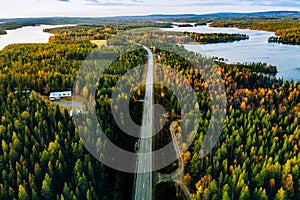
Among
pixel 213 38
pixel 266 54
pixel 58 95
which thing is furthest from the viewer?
pixel 213 38

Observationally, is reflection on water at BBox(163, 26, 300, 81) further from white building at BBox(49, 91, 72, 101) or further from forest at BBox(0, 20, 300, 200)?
white building at BBox(49, 91, 72, 101)

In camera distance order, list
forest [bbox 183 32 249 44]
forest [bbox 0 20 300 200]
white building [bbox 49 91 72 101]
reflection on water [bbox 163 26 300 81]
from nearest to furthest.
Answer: forest [bbox 0 20 300 200], white building [bbox 49 91 72 101], reflection on water [bbox 163 26 300 81], forest [bbox 183 32 249 44]

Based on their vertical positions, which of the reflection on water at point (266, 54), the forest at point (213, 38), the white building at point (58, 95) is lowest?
the white building at point (58, 95)

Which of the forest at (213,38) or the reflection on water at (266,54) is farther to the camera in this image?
the forest at (213,38)

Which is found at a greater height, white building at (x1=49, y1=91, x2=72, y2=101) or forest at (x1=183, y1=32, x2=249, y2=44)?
forest at (x1=183, y1=32, x2=249, y2=44)

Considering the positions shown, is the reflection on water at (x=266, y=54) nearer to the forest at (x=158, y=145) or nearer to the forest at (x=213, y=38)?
the forest at (x=213, y=38)

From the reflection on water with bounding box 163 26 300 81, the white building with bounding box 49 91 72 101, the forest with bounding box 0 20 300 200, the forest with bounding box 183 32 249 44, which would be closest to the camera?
the forest with bounding box 0 20 300 200

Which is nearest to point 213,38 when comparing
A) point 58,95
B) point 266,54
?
point 266,54

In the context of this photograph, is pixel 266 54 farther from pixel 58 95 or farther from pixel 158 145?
pixel 158 145

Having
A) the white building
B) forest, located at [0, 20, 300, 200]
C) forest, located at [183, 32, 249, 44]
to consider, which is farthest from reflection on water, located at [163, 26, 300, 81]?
the white building

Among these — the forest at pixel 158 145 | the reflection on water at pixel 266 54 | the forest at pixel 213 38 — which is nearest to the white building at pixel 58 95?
the forest at pixel 158 145

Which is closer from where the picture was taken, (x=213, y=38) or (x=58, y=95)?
(x=58, y=95)

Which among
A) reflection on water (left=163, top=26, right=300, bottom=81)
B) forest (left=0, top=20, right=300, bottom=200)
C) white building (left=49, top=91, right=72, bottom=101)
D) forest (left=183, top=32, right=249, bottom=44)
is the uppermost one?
forest (left=183, top=32, right=249, bottom=44)

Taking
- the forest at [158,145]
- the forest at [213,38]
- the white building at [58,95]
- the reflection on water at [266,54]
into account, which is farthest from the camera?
the forest at [213,38]
